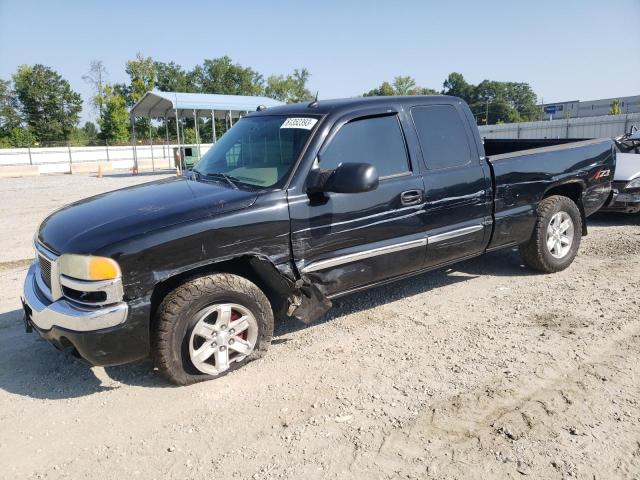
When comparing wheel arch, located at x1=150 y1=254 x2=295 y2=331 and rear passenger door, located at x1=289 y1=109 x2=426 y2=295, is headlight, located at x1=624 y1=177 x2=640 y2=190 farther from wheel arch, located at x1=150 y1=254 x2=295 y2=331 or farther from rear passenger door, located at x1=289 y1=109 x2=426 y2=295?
wheel arch, located at x1=150 y1=254 x2=295 y2=331

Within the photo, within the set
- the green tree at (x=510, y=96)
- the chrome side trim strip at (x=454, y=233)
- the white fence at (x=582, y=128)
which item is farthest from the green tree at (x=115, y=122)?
the green tree at (x=510, y=96)

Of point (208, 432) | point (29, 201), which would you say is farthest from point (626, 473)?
point (29, 201)

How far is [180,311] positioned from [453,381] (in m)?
1.91

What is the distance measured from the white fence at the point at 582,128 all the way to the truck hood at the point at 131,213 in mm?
24062

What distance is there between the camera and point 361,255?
13.5 ft

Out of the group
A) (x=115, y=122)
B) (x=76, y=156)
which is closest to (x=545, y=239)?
(x=76, y=156)

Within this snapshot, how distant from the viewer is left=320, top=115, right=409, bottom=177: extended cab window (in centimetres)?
407

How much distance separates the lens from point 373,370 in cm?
374

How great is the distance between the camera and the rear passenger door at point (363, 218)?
12.8ft

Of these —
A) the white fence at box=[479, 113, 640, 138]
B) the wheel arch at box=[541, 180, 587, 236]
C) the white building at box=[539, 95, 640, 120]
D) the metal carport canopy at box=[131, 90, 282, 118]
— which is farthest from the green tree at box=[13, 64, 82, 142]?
the wheel arch at box=[541, 180, 587, 236]

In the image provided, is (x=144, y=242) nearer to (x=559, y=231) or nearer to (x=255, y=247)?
(x=255, y=247)

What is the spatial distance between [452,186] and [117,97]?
Result: 5491 centimetres

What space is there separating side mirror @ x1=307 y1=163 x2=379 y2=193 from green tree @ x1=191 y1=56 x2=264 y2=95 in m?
75.0

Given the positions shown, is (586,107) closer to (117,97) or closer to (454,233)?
(117,97)
